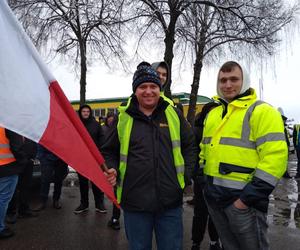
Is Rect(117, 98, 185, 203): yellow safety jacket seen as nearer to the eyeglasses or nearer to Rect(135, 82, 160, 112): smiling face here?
Rect(135, 82, 160, 112): smiling face

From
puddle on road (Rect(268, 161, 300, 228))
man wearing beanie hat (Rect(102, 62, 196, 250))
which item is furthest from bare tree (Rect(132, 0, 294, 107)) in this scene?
man wearing beanie hat (Rect(102, 62, 196, 250))

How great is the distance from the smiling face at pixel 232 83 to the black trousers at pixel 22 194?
3.98 metres

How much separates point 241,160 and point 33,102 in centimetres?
147

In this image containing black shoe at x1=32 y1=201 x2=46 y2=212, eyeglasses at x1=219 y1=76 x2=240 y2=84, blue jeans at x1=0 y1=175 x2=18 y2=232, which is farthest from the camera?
black shoe at x1=32 y1=201 x2=46 y2=212

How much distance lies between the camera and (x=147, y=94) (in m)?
2.52

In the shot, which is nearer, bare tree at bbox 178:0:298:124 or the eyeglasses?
the eyeglasses

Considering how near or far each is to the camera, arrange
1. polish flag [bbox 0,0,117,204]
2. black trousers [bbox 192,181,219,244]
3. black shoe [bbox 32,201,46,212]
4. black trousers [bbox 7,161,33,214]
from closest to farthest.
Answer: polish flag [bbox 0,0,117,204], black trousers [bbox 192,181,219,244], black trousers [bbox 7,161,33,214], black shoe [bbox 32,201,46,212]

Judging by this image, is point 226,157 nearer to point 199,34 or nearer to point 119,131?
point 119,131

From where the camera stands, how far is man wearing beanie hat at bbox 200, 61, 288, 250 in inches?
85.7

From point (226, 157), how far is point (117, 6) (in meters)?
7.79

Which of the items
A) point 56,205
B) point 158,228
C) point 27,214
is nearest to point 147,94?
point 158,228

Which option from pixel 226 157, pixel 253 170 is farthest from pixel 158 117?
pixel 253 170

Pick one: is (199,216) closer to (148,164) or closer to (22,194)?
(148,164)

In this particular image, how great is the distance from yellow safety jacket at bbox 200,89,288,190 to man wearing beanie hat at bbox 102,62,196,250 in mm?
307
